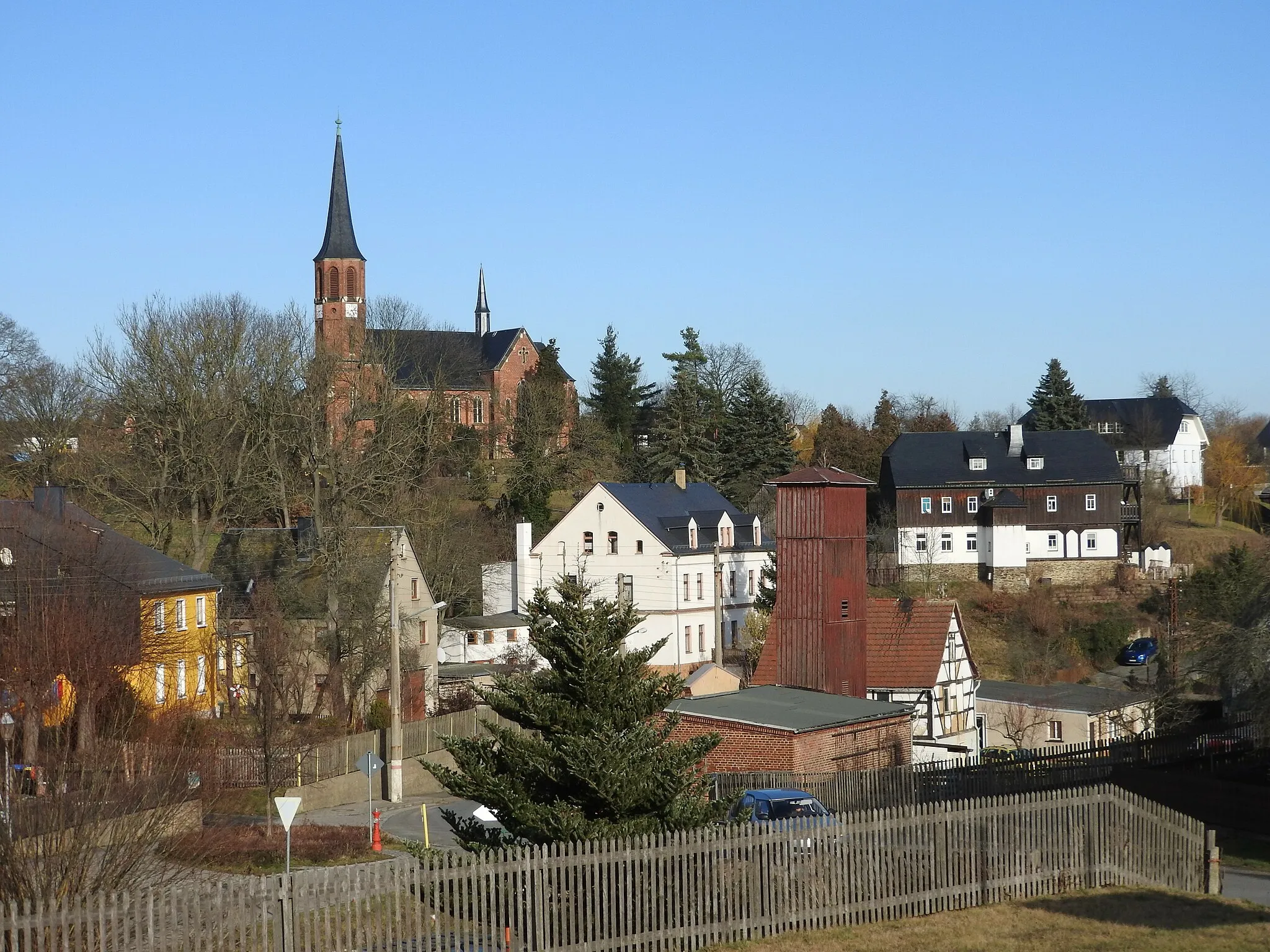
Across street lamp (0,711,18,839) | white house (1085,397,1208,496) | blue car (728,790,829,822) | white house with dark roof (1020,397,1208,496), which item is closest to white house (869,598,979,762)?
blue car (728,790,829,822)

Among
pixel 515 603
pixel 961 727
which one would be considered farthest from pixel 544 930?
pixel 515 603

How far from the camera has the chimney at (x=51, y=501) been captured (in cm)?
3791

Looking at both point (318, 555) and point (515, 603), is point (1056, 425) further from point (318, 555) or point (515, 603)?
point (318, 555)

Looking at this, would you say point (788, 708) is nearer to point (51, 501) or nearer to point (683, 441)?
point (51, 501)

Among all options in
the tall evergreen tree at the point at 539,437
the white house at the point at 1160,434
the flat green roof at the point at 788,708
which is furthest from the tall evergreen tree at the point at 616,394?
the flat green roof at the point at 788,708

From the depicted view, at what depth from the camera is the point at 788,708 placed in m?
30.6

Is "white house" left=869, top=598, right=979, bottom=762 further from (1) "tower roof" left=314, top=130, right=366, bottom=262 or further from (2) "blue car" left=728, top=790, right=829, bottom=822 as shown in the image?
(1) "tower roof" left=314, top=130, right=366, bottom=262

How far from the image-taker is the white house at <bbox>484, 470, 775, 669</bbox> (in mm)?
57469

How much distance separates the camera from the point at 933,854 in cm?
1653

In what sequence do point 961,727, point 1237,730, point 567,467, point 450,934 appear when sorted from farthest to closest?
point 567,467 < point 961,727 < point 1237,730 < point 450,934

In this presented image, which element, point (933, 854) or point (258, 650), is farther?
A: point (258, 650)

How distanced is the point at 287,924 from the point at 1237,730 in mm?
28226

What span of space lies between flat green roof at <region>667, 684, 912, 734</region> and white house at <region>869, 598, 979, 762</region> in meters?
6.97

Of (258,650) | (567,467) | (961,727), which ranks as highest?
(567,467)
